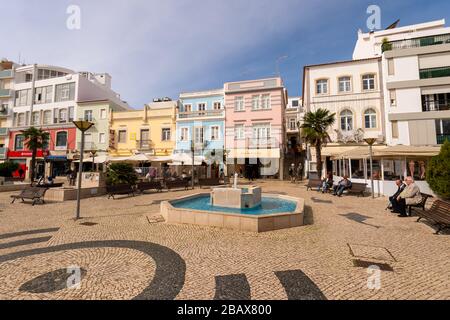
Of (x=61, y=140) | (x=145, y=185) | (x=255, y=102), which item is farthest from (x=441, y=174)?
(x=61, y=140)

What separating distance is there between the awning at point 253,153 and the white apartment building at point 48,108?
20.2m

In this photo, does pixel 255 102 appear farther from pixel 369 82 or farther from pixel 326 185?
pixel 326 185

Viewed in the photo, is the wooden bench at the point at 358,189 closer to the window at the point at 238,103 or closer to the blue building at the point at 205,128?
the blue building at the point at 205,128

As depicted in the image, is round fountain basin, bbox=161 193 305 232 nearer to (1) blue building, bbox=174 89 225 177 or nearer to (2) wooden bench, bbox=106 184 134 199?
(2) wooden bench, bbox=106 184 134 199

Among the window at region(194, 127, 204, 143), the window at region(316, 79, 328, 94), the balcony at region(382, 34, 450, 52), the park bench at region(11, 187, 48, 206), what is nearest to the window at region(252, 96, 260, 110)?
the window at region(316, 79, 328, 94)

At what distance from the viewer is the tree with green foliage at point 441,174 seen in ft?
A: 34.1

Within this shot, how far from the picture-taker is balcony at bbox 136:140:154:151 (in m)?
30.0

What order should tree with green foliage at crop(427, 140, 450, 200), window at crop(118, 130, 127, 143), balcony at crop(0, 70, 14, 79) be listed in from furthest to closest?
balcony at crop(0, 70, 14, 79) → window at crop(118, 130, 127, 143) → tree with green foliage at crop(427, 140, 450, 200)

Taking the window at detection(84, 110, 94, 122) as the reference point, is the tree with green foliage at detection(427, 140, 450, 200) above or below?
below

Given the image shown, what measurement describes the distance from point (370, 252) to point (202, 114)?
86.1 feet

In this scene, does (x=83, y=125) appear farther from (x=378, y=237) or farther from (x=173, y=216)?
(x=378, y=237)

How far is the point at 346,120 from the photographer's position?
23406mm

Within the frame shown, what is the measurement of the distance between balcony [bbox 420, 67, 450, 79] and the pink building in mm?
13389

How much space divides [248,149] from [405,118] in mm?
15666
